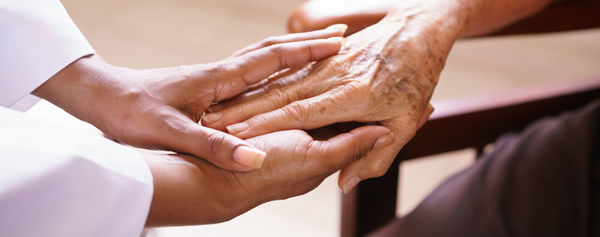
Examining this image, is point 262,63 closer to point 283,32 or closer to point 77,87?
point 77,87

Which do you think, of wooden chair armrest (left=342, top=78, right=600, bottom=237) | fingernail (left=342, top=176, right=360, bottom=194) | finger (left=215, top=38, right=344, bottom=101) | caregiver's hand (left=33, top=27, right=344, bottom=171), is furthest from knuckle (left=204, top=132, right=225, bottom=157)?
wooden chair armrest (left=342, top=78, right=600, bottom=237)

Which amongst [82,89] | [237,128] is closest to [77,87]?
[82,89]

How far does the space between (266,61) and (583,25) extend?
0.66 metres

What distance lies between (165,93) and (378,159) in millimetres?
315

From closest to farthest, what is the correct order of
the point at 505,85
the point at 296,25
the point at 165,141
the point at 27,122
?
the point at 27,122 < the point at 165,141 < the point at 296,25 < the point at 505,85

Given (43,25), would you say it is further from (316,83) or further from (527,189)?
(527,189)

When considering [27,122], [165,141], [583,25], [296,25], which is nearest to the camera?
[27,122]

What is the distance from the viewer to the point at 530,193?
3.39ft

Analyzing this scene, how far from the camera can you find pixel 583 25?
1.18 metres

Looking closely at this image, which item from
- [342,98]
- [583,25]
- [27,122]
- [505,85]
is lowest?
[505,85]

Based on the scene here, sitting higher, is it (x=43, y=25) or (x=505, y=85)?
(x=43, y=25)

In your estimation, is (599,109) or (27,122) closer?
(27,122)

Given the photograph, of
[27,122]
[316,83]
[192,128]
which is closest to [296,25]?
[316,83]

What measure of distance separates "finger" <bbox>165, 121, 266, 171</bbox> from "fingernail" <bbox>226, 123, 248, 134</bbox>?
0.05m
